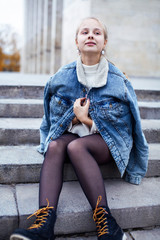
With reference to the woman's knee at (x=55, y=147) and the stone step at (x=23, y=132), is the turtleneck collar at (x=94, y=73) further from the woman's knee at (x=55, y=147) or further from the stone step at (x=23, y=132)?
the stone step at (x=23, y=132)

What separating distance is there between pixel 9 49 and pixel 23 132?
41491mm

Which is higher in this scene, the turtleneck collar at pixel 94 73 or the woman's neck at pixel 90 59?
the woman's neck at pixel 90 59

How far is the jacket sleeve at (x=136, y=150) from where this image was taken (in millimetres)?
2309

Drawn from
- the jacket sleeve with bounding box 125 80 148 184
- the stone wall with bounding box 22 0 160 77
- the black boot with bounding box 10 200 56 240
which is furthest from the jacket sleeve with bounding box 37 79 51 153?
the stone wall with bounding box 22 0 160 77

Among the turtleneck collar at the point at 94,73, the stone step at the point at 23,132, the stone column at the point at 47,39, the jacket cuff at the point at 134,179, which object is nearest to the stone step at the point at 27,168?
the jacket cuff at the point at 134,179

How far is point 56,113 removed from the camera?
7.91ft

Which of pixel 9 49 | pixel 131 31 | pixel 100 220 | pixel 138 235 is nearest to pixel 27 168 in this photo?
pixel 100 220

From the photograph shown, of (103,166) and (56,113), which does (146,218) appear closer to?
(103,166)

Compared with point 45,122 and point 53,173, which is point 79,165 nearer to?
point 53,173

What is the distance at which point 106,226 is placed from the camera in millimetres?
1848

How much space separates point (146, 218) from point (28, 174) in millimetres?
1025

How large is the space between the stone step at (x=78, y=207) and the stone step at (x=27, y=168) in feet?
0.22

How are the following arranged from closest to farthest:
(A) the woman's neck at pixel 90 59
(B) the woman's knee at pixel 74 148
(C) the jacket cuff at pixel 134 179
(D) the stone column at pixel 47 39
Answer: (B) the woman's knee at pixel 74 148
(A) the woman's neck at pixel 90 59
(C) the jacket cuff at pixel 134 179
(D) the stone column at pixel 47 39

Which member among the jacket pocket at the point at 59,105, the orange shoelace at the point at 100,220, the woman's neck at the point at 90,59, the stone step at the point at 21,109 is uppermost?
the woman's neck at the point at 90,59
